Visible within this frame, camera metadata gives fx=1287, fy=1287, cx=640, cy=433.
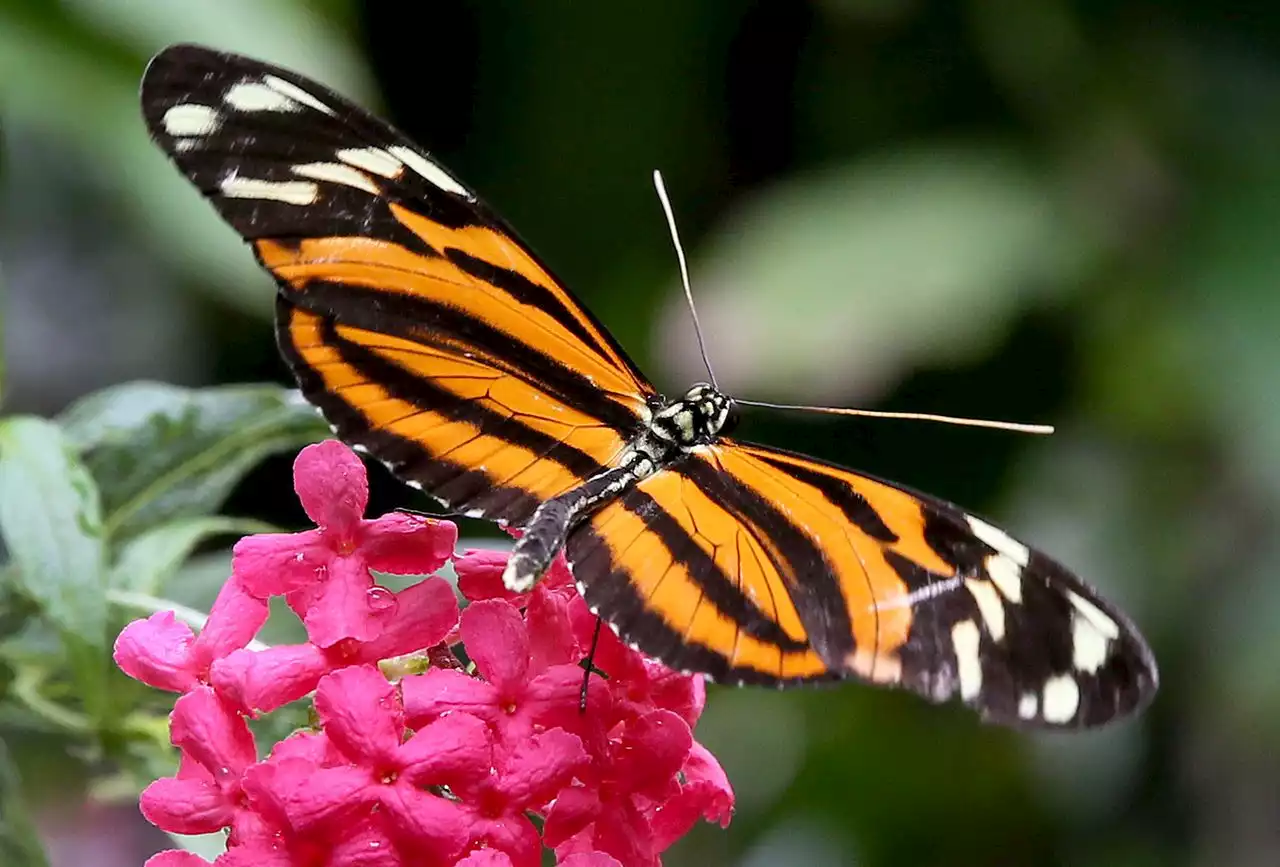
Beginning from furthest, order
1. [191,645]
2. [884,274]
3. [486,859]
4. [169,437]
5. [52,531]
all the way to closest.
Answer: [884,274] < [169,437] < [52,531] < [191,645] < [486,859]

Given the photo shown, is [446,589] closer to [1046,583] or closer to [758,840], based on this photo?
[1046,583]

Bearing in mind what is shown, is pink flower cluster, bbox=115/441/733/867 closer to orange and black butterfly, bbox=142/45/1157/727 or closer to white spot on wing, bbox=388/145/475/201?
orange and black butterfly, bbox=142/45/1157/727

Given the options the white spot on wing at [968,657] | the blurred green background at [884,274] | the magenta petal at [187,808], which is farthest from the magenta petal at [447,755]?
the blurred green background at [884,274]

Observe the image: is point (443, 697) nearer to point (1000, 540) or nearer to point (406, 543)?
point (406, 543)

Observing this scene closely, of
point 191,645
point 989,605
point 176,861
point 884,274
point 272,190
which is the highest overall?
point 884,274

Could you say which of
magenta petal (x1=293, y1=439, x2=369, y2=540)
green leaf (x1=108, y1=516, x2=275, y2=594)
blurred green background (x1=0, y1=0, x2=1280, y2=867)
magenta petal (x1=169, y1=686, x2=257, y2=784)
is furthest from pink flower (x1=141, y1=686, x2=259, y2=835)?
blurred green background (x1=0, y1=0, x2=1280, y2=867)

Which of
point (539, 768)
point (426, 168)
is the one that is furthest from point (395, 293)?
point (539, 768)
